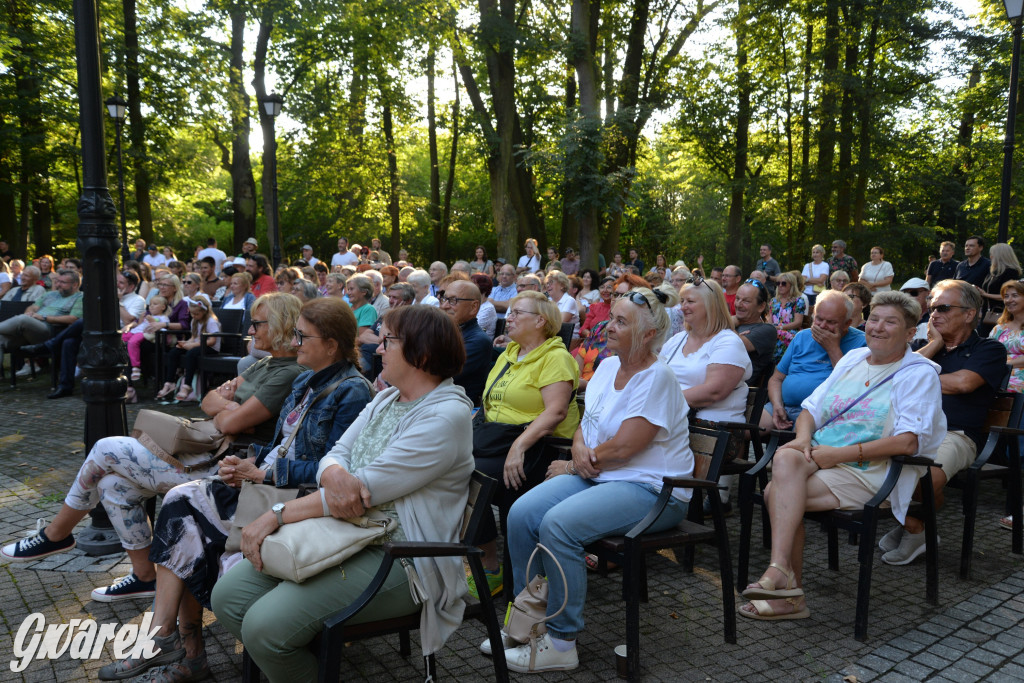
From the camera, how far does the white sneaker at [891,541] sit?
4.66 metres

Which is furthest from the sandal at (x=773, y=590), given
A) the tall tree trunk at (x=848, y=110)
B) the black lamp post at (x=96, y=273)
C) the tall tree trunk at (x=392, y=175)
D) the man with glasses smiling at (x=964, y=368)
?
the tall tree trunk at (x=392, y=175)

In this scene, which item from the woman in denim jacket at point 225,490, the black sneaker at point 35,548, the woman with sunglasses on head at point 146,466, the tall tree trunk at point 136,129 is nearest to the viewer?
the woman in denim jacket at point 225,490

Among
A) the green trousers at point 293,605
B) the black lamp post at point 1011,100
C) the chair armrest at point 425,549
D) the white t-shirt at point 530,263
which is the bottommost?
the green trousers at point 293,605

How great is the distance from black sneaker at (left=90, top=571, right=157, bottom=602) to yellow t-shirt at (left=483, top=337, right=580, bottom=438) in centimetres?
196

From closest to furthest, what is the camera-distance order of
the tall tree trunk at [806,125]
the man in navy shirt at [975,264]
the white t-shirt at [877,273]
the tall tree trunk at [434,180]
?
the man in navy shirt at [975,264] < the white t-shirt at [877,273] < the tall tree trunk at [806,125] < the tall tree trunk at [434,180]

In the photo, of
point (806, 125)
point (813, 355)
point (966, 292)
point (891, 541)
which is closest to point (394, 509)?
point (891, 541)

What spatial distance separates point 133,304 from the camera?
1025cm

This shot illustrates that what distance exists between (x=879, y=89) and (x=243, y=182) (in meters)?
18.9

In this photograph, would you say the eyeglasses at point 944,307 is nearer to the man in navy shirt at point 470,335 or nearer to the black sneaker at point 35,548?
the man in navy shirt at point 470,335

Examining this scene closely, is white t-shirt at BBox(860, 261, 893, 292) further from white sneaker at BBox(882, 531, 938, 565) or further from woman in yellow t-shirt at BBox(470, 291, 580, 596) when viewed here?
woman in yellow t-shirt at BBox(470, 291, 580, 596)

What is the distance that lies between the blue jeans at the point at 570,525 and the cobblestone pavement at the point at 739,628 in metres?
0.29

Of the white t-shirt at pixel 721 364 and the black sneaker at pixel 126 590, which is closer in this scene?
the black sneaker at pixel 126 590

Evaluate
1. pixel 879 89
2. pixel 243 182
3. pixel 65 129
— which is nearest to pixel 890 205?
pixel 879 89

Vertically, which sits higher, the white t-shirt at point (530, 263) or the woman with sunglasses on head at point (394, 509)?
the white t-shirt at point (530, 263)
